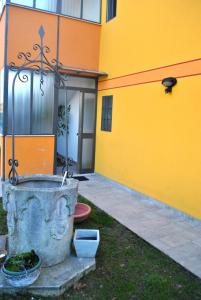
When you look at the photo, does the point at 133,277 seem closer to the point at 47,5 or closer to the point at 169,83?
the point at 169,83

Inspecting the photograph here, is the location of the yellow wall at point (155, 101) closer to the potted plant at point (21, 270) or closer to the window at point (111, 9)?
the window at point (111, 9)

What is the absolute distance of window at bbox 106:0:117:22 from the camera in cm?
654

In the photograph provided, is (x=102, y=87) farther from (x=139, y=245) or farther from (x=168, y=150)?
(x=139, y=245)

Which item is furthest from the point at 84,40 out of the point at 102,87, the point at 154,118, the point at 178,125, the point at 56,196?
the point at 56,196

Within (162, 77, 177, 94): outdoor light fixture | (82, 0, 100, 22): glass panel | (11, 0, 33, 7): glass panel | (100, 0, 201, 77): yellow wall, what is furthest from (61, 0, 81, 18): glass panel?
(162, 77, 177, 94): outdoor light fixture

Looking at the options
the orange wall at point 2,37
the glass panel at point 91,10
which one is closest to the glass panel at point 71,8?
the glass panel at point 91,10

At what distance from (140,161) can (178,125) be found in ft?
4.13

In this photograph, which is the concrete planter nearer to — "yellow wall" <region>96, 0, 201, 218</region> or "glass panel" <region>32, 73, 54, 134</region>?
"yellow wall" <region>96, 0, 201, 218</region>

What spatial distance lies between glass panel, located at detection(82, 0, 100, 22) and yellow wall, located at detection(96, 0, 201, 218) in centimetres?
45

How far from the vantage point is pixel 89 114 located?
723 cm

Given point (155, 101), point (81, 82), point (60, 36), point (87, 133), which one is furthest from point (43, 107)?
point (155, 101)

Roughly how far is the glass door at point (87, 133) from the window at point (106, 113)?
37cm

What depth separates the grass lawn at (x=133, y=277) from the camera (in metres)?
2.58

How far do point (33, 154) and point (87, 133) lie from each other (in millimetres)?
1568
